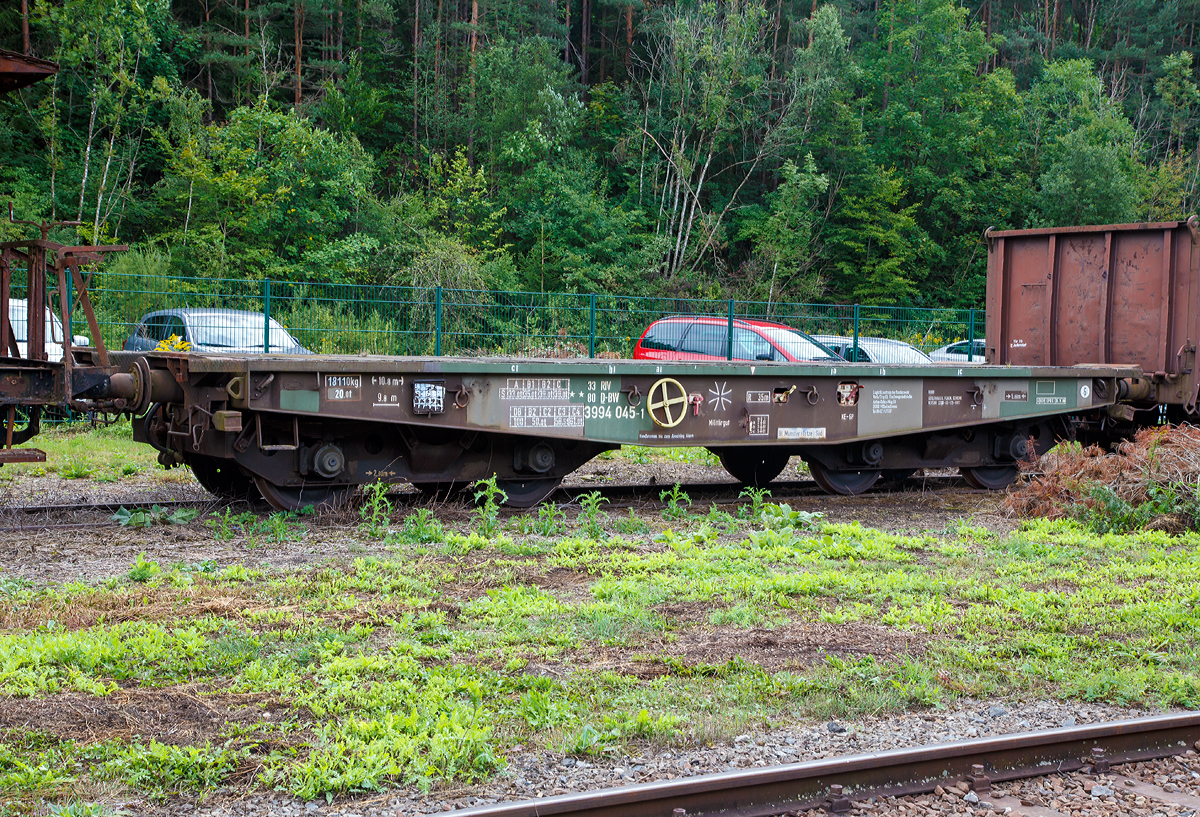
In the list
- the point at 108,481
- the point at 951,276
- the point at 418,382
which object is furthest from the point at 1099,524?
the point at 951,276

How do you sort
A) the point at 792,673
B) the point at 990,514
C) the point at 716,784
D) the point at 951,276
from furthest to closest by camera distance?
the point at 951,276 → the point at 990,514 → the point at 792,673 → the point at 716,784

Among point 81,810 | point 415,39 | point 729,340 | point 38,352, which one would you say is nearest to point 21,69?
point 38,352

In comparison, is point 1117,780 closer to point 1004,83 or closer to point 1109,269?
point 1109,269

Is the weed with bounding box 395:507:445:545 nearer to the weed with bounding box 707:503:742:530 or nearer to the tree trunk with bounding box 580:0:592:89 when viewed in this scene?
the weed with bounding box 707:503:742:530

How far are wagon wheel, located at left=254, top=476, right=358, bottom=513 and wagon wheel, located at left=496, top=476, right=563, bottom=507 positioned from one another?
1556 mm

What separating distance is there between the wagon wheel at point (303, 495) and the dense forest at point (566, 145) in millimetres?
15896

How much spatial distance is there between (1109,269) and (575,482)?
715 centimetres

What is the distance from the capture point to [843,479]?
11.7m

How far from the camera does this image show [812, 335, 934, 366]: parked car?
20.4m

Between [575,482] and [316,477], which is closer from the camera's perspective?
[316,477]

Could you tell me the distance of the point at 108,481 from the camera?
11664 mm

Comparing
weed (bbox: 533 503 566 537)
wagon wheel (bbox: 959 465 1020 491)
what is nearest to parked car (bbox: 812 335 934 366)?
wagon wheel (bbox: 959 465 1020 491)

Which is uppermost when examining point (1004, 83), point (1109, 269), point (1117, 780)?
point (1004, 83)

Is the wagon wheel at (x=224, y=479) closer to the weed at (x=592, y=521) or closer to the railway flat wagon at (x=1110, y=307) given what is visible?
the weed at (x=592, y=521)
